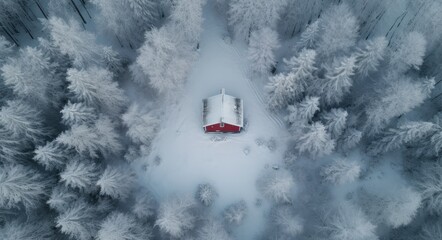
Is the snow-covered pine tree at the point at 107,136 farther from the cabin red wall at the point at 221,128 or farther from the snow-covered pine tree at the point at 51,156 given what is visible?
the cabin red wall at the point at 221,128

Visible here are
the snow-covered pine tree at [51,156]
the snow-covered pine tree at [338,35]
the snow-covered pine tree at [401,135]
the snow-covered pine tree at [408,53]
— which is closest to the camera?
the snow-covered pine tree at [51,156]

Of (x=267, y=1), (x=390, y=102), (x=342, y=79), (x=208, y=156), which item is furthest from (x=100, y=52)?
(x=390, y=102)

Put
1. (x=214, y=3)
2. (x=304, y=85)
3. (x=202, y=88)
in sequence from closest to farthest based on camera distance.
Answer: (x=304, y=85)
(x=202, y=88)
(x=214, y=3)

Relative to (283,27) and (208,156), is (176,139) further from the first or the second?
(283,27)

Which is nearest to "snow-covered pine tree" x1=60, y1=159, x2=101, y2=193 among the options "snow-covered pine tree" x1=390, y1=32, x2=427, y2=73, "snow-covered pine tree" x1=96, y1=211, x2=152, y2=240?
"snow-covered pine tree" x1=96, y1=211, x2=152, y2=240

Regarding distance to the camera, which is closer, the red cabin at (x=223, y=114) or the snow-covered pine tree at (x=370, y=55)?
the snow-covered pine tree at (x=370, y=55)

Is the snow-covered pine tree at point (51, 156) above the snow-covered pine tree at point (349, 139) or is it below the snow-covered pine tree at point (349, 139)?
below

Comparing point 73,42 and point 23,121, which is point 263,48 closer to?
point 73,42

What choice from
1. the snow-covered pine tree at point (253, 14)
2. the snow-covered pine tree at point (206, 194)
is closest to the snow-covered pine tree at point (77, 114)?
the snow-covered pine tree at point (206, 194)
